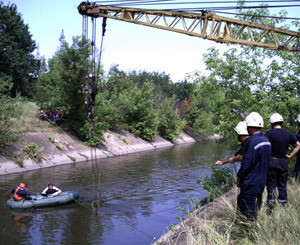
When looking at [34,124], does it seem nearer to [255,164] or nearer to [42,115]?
[42,115]

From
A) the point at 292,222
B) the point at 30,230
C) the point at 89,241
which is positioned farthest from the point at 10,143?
the point at 292,222

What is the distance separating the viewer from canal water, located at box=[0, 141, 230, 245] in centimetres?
1101

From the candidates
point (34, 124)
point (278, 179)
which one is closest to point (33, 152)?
point (34, 124)

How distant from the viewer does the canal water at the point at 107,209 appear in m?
11.0

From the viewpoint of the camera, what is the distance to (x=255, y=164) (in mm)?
5152

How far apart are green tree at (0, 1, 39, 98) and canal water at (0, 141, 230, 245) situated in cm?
2346

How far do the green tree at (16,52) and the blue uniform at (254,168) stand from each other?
131 ft

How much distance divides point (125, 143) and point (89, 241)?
2972 centimetres

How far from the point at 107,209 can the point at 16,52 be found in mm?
35485

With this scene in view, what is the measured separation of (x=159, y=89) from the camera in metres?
70.4

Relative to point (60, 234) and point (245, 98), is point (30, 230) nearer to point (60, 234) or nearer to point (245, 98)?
point (60, 234)

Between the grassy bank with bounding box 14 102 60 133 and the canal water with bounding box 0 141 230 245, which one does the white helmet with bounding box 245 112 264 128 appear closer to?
the canal water with bounding box 0 141 230 245

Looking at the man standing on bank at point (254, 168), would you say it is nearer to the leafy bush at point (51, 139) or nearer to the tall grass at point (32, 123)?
the leafy bush at point (51, 139)

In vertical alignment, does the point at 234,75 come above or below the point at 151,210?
above
